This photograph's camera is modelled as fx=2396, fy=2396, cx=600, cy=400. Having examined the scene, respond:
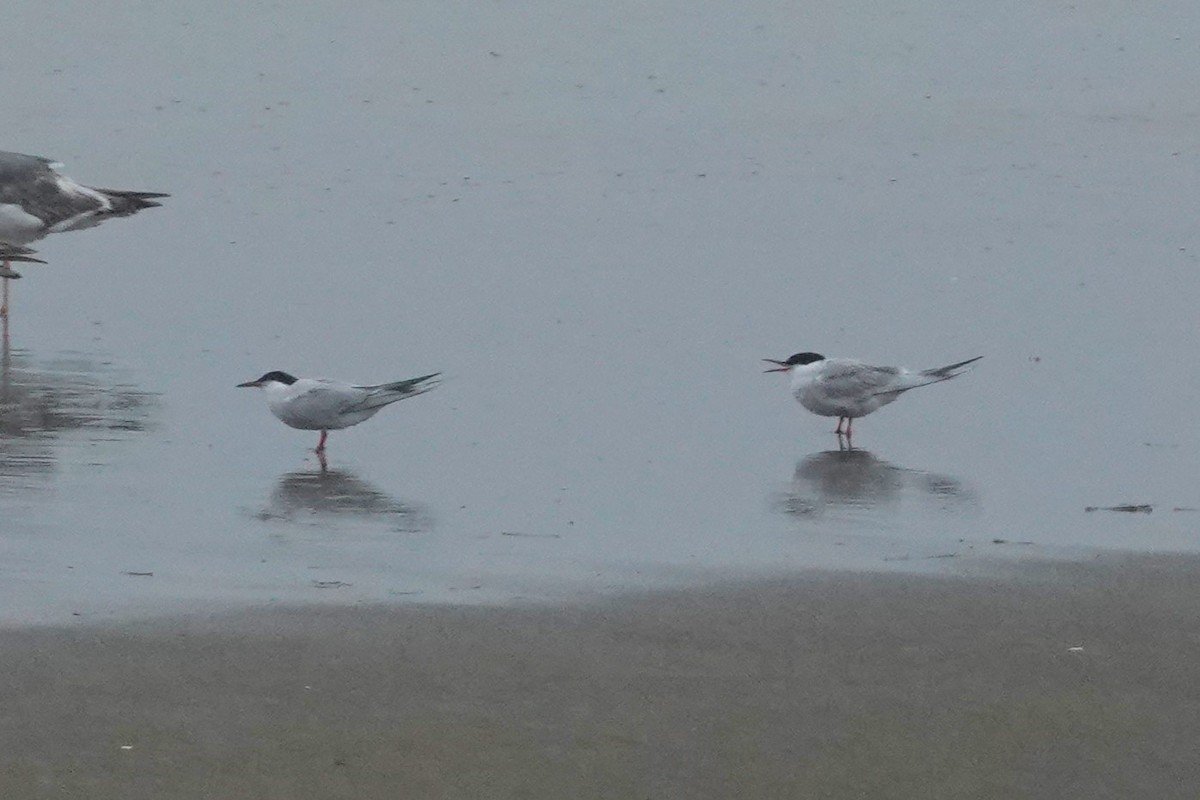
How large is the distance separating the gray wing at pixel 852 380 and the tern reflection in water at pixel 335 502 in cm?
243

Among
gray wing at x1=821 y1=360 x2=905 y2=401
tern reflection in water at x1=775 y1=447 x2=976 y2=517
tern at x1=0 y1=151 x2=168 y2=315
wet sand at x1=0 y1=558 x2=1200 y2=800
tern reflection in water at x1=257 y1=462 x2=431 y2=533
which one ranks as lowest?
wet sand at x1=0 y1=558 x2=1200 y2=800

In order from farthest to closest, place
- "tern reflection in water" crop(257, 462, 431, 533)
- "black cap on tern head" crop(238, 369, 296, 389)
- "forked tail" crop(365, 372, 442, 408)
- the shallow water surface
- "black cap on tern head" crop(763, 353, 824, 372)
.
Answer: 1. "black cap on tern head" crop(763, 353, 824, 372)
2. "forked tail" crop(365, 372, 442, 408)
3. "black cap on tern head" crop(238, 369, 296, 389)
4. "tern reflection in water" crop(257, 462, 431, 533)
5. the shallow water surface

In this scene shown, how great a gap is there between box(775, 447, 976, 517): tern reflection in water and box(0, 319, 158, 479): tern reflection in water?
10.4 feet

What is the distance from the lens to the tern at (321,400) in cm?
1095

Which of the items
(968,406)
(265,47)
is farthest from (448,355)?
(265,47)

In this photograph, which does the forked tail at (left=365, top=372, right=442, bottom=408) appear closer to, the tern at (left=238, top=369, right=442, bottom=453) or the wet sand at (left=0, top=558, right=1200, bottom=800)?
the tern at (left=238, top=369, right=442, bottom=453)

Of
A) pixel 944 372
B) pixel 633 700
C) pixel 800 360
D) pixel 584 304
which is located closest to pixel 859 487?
pixel 800 360

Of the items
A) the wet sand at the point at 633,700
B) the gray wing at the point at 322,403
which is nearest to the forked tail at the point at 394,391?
A: the gray wing at the point at 322,403

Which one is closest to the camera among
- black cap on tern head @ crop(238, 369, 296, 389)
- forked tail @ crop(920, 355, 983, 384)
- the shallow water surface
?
the shallow water surface

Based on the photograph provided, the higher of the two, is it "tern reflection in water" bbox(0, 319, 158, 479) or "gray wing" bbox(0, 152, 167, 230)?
"gray wing" bbox(0, 152, 167, 230)

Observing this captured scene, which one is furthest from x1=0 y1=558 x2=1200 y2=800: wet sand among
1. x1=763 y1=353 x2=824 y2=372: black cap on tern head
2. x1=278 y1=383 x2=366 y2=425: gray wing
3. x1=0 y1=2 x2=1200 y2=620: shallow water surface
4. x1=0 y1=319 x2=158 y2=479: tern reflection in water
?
x1=763 y1=353 x2=824 y2=372: black cap on tern head

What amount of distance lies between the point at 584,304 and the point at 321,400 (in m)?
3.95

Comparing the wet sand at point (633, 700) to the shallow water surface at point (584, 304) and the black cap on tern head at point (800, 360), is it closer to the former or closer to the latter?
the shallow water surface at point (584, 304)

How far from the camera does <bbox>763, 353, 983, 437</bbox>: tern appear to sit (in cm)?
1156
